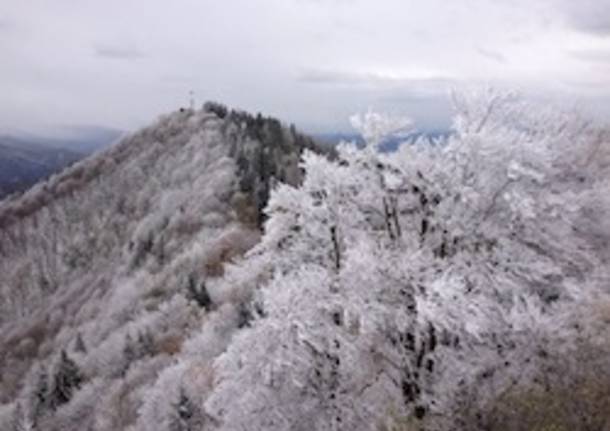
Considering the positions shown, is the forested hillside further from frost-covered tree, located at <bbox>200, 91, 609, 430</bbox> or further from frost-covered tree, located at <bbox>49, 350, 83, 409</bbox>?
frost-covered tree, located at <bbox>49, 350, 83, 409</bbox>

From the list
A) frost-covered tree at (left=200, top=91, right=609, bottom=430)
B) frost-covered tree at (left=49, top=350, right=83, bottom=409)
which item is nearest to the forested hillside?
frost-covered tree at (left=200, top=91, right=609, bottom=430)

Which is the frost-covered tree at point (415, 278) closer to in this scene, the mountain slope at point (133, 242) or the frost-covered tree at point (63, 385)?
the mountain slope at point (133, 242)

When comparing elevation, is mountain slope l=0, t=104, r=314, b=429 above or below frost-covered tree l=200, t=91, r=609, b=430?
below

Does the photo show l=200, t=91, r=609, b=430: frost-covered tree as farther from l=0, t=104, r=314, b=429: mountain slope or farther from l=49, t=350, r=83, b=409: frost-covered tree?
l=49, t=350, r=83, b=409: frost-covered tree

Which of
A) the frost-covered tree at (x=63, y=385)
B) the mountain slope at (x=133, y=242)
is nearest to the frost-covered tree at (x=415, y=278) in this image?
the mountain slope at (x=133, y=242)

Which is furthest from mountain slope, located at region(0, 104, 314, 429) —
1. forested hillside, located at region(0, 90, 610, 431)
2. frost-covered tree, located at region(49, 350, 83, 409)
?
forested hillside, located at region(0, 90, 610, 431)

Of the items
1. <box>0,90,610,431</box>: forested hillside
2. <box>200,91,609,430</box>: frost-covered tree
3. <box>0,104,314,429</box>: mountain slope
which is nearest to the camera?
<box>0,90,610,431</box>: forested hillside

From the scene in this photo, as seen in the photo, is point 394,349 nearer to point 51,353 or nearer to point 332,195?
point 332,195

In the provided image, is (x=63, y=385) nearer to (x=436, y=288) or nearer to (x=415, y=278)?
(x=415, y=278)

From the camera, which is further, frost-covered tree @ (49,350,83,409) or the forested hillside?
frost-covered tree @ (49,350,83,409)

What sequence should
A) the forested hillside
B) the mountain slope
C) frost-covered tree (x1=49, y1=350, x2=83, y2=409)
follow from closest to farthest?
the forested hillside < frost-covered tree (x1=49, y1=350, x2=83, y2=409) < the mountain slope

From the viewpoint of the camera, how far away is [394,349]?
71.1 feet

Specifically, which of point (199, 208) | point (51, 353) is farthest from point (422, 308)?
point (51, 353)

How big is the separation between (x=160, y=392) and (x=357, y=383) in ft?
113
